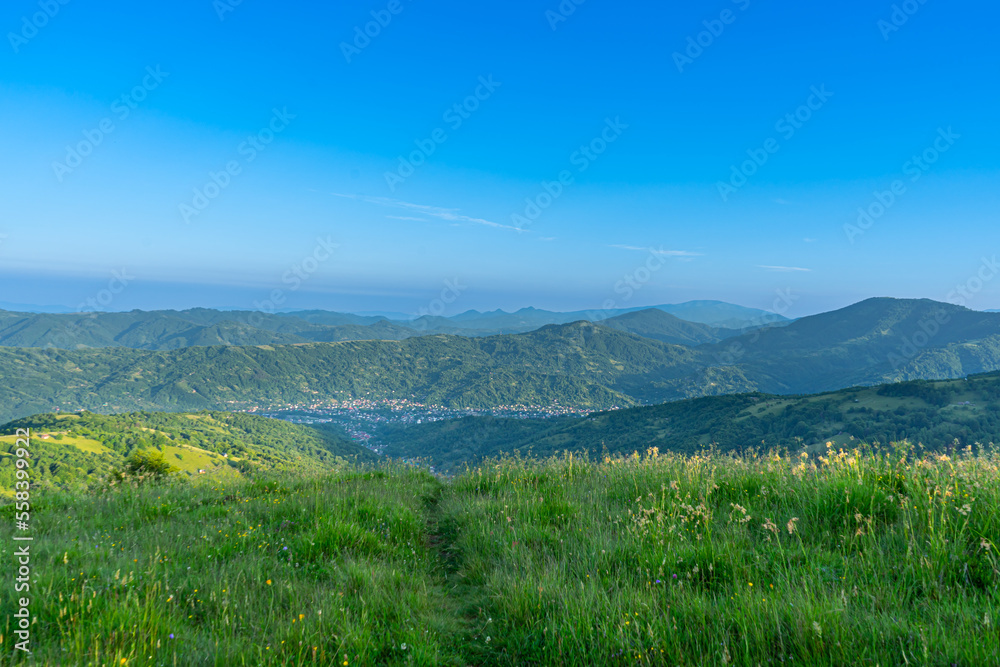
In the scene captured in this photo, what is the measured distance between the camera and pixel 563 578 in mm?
4113

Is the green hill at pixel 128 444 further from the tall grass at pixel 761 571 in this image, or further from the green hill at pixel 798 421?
the tall grass at pixel 761 571

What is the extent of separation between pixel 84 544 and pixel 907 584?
8965mm

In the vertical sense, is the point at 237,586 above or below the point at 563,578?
below

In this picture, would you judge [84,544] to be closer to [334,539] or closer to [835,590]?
[334,539]

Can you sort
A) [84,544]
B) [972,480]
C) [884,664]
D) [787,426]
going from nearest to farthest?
1. [884,664]
2. [972,480]
3. [84,544]
4. [787,426]

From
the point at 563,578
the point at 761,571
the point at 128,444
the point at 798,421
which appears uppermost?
the point at 761,571

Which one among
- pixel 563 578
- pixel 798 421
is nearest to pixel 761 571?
pixel 563 578

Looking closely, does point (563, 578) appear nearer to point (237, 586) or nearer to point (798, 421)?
point (237, 586)

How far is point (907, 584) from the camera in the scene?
3.48 metres

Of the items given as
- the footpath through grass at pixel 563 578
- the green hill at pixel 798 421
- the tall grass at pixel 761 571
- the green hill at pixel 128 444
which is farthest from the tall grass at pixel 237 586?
the green hill at pixel 798 421

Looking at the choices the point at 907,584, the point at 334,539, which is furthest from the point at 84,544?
the point at 907,584

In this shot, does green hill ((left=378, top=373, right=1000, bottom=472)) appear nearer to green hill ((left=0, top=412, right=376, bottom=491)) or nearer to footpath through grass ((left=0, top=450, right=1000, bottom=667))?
green hill ((left=0, top=412, right=376, bottom=491))

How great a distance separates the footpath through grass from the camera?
298 centimetres

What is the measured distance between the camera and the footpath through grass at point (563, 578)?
2.98m
